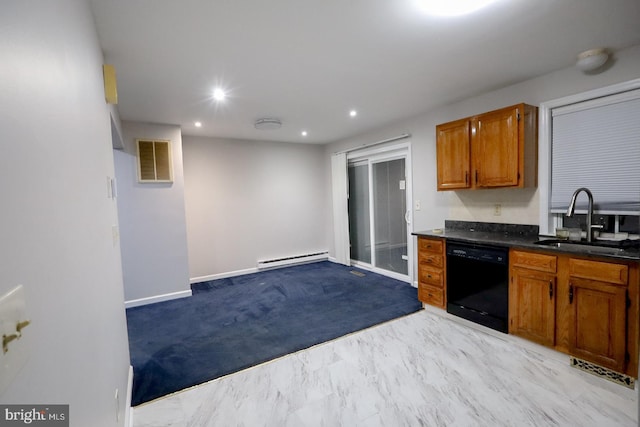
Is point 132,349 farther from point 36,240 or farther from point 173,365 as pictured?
point 36,240

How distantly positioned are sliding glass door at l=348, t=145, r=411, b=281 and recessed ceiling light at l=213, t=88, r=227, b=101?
2.71m

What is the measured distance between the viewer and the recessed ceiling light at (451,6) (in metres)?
1.69

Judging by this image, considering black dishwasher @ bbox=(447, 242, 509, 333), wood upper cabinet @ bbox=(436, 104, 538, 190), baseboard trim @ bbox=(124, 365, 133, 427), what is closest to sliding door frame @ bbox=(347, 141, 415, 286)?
wood upper cabinet @ bbox=(436, 104, 538, 190)

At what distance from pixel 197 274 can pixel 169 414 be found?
126 inches

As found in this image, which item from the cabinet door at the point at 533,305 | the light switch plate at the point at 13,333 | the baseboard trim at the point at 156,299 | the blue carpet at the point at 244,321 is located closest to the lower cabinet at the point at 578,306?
the cabinet door at the point at 533,305

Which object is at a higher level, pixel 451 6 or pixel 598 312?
pixel 451 6

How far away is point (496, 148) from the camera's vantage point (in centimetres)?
292

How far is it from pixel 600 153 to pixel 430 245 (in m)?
1.68

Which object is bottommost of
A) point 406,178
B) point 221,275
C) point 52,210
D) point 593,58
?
point 221,275

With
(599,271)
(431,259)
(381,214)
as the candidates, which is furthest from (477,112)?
(381,214)

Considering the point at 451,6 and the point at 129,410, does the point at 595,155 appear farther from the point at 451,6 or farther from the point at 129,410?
the point at 129,410

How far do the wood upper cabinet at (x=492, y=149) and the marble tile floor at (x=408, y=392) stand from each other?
5.12 feet

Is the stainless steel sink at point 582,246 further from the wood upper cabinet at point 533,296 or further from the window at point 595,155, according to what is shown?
the window at point 595,155

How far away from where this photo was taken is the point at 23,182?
544mm
